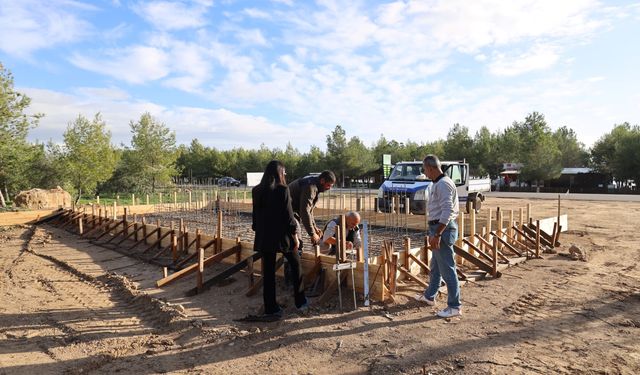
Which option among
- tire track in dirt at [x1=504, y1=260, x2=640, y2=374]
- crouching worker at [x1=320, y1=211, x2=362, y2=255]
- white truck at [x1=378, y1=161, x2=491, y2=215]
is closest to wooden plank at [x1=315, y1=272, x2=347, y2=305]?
crouching worker at [x1=320, y1=211, x2=362, y2=255]

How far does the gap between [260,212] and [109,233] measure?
8.10 m

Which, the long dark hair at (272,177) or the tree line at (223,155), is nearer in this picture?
the long dark hair at (272,177)

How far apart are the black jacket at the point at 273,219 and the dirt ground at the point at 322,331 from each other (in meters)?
0.82

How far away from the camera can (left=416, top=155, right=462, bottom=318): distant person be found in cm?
421

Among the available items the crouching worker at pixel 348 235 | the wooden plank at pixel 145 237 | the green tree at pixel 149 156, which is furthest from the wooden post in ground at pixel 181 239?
the green tree at pixel 149 156

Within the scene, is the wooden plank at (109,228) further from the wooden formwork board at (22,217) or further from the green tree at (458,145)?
the green tree at (458,145)

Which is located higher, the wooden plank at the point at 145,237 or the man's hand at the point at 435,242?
the man's hand at the point at 435,242

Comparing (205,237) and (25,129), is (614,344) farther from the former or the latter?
(25,129)

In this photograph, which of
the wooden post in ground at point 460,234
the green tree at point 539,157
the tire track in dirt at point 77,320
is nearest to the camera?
the tire track in dirt at point 77,320

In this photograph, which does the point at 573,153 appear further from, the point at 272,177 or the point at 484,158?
the point at 272,177

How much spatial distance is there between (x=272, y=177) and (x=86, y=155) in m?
18.5

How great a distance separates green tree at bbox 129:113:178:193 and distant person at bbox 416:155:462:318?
25.0 metres

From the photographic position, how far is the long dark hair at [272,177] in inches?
171

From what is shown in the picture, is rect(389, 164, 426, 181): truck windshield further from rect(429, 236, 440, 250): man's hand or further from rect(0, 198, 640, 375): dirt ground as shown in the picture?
rect(429, 236, 440, 250): man's hand
